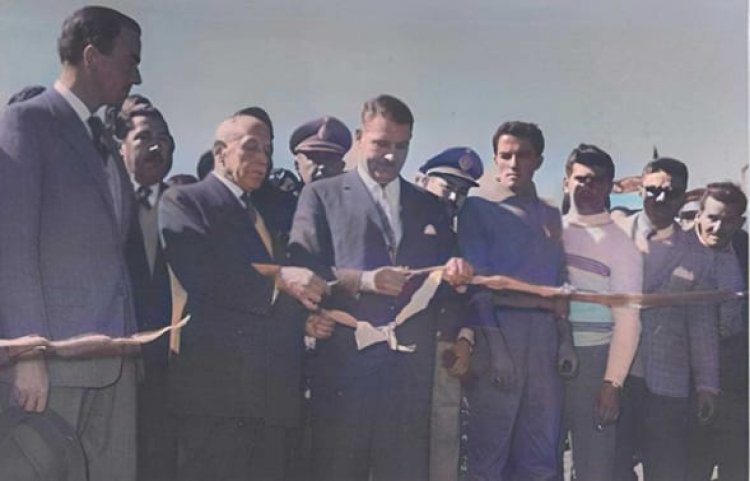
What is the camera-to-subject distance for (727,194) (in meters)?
3.61

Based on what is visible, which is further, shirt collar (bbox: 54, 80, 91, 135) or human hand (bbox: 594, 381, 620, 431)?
human hand (bbox: 594, 381, 620, 431)

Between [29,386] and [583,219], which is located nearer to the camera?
[29,386]

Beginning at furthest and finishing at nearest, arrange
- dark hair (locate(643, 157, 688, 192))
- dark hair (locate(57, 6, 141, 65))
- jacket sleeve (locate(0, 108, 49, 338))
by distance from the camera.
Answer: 1. dark hair (locate(643, 157, 688, 192))
2. dark hair (locate(57, 6, 141, 65))
3. jacket sleeve (locate(0, 108, 49, 338))

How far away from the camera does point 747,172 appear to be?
359 cm

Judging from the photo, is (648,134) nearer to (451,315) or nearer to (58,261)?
(451,315)

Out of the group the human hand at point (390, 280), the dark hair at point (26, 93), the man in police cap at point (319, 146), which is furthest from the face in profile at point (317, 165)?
the dark hair at point (26, 93)

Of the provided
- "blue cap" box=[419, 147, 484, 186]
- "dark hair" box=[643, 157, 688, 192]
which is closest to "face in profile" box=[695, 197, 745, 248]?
"dark hair" box=[643, 157, 688, 192]

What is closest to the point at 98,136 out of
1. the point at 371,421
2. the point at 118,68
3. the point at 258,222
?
the point at 118,68

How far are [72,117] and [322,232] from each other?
843 millimetres

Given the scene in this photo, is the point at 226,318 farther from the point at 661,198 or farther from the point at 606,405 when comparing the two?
the point at 661,198

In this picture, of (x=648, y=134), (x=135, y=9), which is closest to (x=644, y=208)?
(x=648, y=134)

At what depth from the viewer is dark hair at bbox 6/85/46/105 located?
3445 millimetres

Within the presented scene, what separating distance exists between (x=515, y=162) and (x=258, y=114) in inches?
32.2

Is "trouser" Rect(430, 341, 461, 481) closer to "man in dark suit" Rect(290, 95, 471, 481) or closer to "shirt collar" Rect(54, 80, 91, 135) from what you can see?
"man in dark suit" Rect(290, 95, 471, 481)
